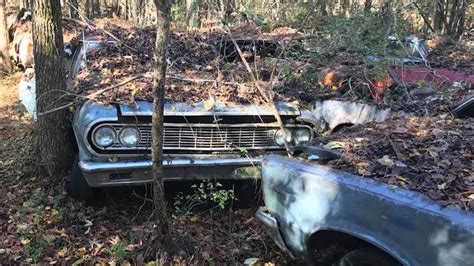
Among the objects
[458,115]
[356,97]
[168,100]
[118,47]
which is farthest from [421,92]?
[118,47]

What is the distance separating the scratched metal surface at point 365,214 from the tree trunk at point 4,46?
12660mm

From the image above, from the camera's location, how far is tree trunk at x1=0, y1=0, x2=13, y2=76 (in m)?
14.0

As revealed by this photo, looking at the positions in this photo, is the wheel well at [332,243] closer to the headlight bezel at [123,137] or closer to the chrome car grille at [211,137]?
the chrome car grille at [211,137]

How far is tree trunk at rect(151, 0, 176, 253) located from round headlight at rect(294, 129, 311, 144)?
5.28ft

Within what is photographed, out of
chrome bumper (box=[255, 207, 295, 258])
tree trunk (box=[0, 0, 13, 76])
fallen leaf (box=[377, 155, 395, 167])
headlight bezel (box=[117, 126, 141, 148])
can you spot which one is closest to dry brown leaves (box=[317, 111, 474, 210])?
fallen leaf (box=[377, 155, 395, 167])

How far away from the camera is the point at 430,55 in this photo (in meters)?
8.34

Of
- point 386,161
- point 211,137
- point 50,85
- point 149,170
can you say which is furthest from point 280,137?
point 50,85

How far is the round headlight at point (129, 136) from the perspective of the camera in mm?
4465

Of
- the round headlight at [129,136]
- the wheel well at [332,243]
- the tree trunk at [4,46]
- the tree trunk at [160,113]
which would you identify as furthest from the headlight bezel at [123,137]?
the tree trunk at [4,46]

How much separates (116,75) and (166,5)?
7.07 ft

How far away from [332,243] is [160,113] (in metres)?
1.48

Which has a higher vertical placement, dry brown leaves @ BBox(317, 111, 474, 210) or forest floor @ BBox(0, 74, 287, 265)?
dry brown leaves @ BBox(317, 111, 474, 210)

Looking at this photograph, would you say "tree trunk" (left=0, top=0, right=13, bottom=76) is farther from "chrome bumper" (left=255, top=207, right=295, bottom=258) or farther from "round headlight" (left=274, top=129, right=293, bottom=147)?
"chrome bumper" (left=255, top=207, right=295, bottom=258)

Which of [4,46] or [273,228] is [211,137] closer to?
[273,228]
